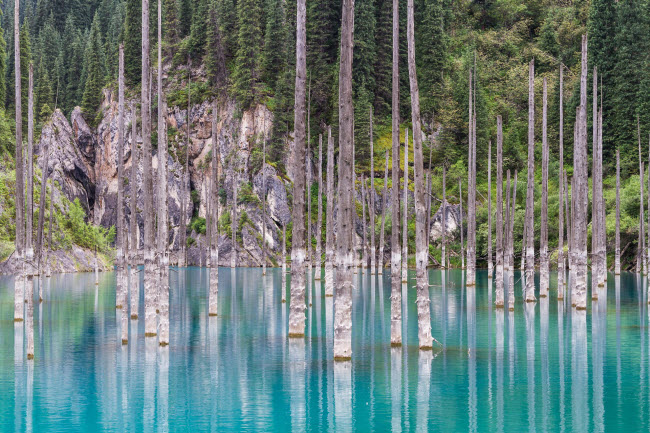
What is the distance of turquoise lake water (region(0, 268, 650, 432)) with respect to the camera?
1734cm

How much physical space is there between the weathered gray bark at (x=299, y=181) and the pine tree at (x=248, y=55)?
82544mm

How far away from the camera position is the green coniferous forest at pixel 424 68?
87375mm

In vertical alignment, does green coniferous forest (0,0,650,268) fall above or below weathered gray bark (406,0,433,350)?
above

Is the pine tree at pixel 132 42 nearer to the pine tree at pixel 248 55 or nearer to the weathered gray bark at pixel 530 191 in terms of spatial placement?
the pine tree at pixel 248 55

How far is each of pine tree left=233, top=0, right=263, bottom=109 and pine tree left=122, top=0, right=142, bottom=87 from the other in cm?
1755

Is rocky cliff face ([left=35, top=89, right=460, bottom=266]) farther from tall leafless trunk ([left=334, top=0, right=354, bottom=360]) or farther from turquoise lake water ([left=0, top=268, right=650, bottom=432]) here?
tall leafless trunk ([left=334, top=0, right=354, bottom=360])

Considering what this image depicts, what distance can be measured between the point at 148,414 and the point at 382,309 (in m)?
25.8

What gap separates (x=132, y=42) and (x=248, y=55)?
787 inches

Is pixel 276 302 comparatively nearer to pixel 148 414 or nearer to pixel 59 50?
pixel 148 414

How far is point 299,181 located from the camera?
28328mm

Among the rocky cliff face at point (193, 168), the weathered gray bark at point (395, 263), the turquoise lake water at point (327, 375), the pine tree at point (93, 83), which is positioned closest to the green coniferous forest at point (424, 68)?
the pine tree at point (93, 83)

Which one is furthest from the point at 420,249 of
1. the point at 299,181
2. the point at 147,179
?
the point at 147,179

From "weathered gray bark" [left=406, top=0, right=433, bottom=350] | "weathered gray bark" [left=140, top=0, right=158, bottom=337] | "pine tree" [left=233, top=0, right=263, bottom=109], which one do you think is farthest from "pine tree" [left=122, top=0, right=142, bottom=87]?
"weathered gray bark" [left=406, top=0, right=433, bottom=350]

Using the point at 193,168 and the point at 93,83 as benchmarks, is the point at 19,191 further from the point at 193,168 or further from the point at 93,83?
the point at 93,83
